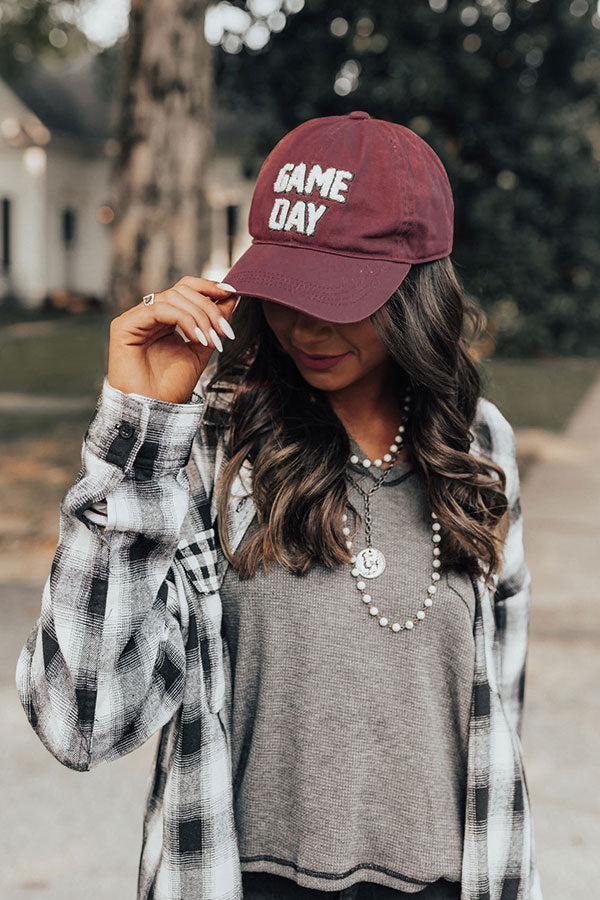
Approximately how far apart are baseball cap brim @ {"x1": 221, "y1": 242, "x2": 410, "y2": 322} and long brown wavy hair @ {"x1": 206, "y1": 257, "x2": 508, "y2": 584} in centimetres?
7

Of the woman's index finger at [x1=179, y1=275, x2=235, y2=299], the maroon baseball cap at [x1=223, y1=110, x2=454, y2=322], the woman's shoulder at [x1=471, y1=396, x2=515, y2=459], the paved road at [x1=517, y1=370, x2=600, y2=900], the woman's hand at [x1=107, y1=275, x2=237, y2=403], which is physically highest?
the maroon baseball cap at [x1=223, y1=110, x2=454, y2=322]

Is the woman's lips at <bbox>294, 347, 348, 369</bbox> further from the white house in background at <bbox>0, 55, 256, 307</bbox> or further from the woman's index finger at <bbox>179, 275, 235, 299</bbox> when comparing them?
the white house in background at <bbox>0, 55, 256, 307</bbox>

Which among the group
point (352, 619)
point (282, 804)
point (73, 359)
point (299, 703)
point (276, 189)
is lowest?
point (73, 359)

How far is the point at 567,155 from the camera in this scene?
55.6 feet

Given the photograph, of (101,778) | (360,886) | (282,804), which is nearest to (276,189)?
(282,804)

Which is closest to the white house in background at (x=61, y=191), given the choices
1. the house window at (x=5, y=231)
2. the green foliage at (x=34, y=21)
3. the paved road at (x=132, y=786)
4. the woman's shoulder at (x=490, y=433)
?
the house window at (x=5, y=231)

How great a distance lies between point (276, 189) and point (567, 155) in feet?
55.6

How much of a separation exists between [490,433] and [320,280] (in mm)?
503

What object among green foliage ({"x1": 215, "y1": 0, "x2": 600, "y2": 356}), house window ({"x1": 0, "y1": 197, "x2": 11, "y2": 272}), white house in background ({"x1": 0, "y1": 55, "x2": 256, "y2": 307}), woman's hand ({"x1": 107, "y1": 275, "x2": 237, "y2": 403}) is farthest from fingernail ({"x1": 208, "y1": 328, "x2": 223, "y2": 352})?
house window ({"x1": 0, "y1": 197, "x2": 11, "y2": 272})

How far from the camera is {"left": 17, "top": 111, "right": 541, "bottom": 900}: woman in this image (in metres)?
1.29

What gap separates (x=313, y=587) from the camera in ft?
4.73

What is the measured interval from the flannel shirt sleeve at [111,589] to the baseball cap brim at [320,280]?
0.21 metres

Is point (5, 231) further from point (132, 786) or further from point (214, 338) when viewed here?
point (214, 338)

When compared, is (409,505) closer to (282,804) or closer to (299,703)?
(299,703)
